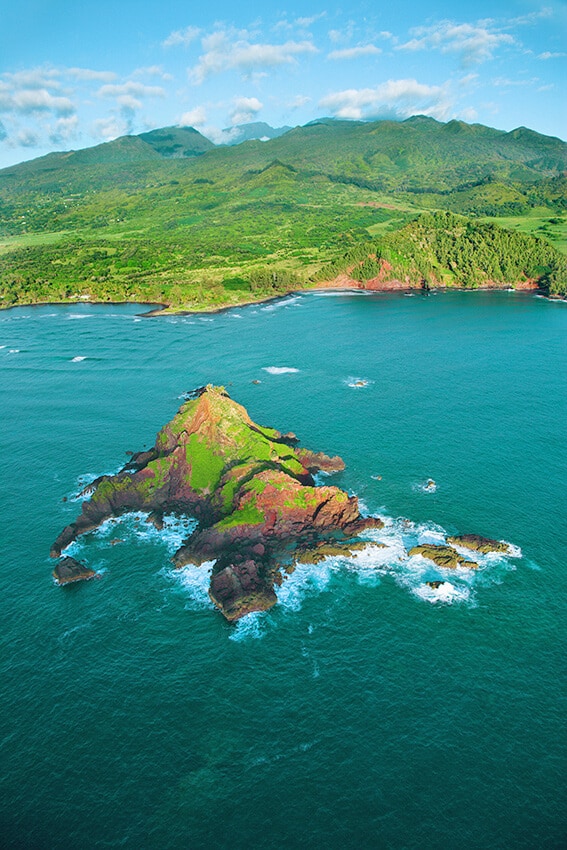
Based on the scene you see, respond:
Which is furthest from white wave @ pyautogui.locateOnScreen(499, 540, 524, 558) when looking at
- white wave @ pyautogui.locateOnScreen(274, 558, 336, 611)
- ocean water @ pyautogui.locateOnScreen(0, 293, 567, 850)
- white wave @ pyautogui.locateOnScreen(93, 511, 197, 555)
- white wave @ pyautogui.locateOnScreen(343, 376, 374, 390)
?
white wave @ pyautogui.locateOnScreen(343, 376, 374, 390)

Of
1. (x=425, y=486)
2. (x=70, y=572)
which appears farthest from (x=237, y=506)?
(x=425, y=486)

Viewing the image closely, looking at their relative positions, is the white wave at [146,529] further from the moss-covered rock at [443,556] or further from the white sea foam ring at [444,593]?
the white sea foam ring at [444,593]

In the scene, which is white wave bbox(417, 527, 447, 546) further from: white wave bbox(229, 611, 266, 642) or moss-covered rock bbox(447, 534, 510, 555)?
white wave bbox(229, 611, 266, 642)

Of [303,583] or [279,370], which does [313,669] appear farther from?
[279,370]

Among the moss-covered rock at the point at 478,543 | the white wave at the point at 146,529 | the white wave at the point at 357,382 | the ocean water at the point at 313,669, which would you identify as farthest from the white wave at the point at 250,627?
the white wave at the point at 357,382

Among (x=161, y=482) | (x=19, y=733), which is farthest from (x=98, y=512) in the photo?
(x=19, y=733)

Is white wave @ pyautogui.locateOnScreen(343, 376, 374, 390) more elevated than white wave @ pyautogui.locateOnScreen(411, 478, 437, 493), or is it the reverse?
white wave @ pyautogui.locateOnScreen(343, 376, 374, 390)
